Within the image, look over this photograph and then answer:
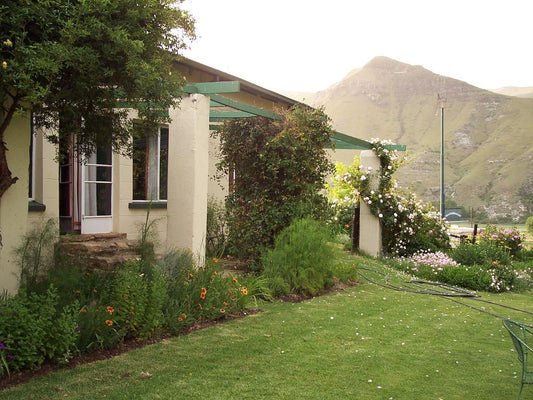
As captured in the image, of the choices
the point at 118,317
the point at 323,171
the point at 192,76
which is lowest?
the point at 118,317

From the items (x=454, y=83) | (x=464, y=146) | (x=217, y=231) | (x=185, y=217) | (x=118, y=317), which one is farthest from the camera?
(x=454, y=83)

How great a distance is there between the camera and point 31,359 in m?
4.12

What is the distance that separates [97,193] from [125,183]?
58 cm

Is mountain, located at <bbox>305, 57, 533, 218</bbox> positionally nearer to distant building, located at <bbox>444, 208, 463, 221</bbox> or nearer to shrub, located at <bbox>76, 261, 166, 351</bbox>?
distant building, located at <bbox>444, 208, 463, 221</bbox>

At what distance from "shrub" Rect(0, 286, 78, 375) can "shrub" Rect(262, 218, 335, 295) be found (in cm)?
393

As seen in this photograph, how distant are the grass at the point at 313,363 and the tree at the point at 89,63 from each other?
2.22 meters

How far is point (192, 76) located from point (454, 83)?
331 ft

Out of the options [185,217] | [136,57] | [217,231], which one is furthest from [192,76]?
[136,57]

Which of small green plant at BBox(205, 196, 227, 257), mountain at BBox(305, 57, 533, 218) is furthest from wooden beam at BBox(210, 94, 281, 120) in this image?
mountain at BBox(305, 57, 533, 218)

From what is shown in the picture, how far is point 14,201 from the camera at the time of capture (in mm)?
5273

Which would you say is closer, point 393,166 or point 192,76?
point 192,76

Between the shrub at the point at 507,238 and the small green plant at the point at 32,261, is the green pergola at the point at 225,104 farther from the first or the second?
the shrub at the point at 507,238

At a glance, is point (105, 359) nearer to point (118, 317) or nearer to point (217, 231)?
point (118, 317)

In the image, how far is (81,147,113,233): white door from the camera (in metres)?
9.10
